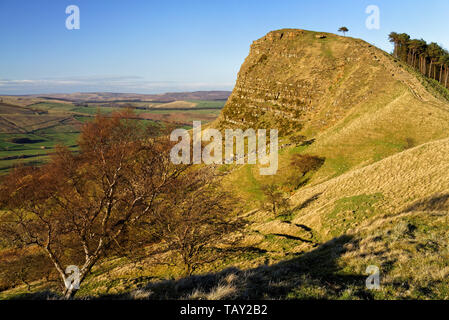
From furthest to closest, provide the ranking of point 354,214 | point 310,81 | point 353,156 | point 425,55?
point 425,55 → point 310,81 → point 353,156 → point 354,214

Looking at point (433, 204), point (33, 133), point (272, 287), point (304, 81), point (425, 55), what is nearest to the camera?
point (272, 287)

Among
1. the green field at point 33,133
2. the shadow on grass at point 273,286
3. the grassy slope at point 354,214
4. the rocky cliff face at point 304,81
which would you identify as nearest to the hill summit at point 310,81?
the rocky cliff face at point 304,81

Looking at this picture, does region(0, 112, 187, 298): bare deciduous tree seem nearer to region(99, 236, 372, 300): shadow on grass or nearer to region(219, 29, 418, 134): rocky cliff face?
region(99, 236, 372, 300): shadow on grass

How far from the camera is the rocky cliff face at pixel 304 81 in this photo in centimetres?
7069

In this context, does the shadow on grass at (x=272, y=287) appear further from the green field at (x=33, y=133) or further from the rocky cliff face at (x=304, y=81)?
the green field at (x=33, y=133)

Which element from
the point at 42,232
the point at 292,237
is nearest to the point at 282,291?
the point at 42,232

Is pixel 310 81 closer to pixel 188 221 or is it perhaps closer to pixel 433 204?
pixel 433 204

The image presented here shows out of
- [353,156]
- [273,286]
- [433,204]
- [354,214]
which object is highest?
[353,156]

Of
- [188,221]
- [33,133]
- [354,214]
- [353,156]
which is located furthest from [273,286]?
[33,133]

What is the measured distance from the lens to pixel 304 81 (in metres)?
87.4
